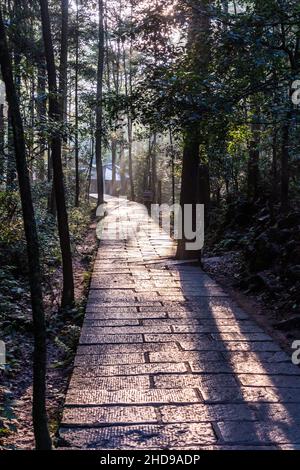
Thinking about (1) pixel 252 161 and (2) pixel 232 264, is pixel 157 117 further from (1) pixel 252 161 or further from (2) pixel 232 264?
(1) pixel 252 161

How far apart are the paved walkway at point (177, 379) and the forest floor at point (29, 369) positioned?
20 centimetres

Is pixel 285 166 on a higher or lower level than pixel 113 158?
lower

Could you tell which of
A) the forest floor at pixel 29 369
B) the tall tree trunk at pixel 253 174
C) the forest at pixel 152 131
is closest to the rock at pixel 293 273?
the forest at pixel 152 131

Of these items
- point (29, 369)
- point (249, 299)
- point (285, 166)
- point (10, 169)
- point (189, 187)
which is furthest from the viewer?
point (189, 187)

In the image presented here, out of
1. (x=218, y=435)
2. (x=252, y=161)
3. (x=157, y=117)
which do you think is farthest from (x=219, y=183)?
(x=218, y=435)

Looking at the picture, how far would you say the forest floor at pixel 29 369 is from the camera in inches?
144

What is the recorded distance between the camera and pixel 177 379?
4.52 meters

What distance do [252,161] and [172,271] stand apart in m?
5.26

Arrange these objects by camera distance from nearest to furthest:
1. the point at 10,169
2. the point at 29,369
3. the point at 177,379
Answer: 1. the point at 177,379
2. the point at 29,369
3. the point at 10,169

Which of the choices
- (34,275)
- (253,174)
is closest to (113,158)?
(253,174)

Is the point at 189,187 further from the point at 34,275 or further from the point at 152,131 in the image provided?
the point at 34,275

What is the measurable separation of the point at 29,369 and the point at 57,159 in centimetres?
296

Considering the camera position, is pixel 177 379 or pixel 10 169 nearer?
pixel 177 379

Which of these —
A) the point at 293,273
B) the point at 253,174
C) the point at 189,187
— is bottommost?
the point at 293,273
